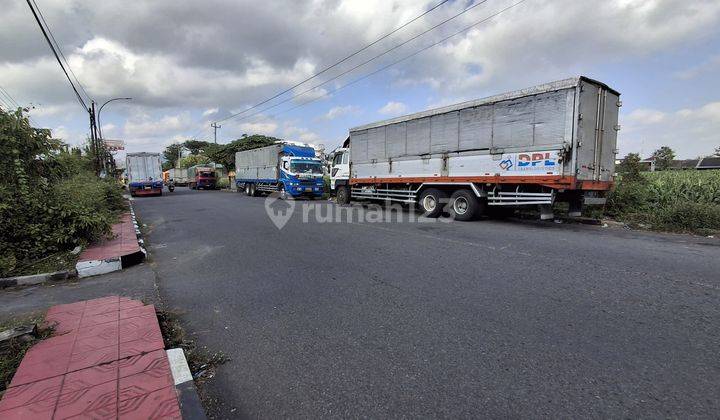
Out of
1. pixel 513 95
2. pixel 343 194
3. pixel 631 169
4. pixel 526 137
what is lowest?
pixel 343 194

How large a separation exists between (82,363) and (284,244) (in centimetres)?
495

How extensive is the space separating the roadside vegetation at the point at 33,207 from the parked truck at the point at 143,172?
21.8 metres

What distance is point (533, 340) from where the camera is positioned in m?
3.22

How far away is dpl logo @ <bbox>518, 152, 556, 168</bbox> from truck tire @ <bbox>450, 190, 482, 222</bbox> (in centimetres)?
174

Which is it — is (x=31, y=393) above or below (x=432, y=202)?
below

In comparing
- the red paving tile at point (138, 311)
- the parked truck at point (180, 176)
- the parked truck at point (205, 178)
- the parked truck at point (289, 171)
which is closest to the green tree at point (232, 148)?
the parked truck at point (180, 176)

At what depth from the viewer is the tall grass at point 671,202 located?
9062mm

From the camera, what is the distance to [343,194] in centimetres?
1742

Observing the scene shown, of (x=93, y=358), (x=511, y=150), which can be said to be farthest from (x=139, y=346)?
(x=511, y=150)

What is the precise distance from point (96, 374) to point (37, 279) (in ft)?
13.2

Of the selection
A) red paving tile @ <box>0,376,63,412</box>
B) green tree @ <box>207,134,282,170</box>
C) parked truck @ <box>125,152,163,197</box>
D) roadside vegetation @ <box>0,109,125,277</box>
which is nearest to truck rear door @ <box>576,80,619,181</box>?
red paving tile @ <box>0,376,63,412</box>

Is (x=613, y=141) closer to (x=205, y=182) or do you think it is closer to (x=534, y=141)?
(x=534, y=141)

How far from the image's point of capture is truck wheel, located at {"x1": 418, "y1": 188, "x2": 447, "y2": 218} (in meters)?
11.9

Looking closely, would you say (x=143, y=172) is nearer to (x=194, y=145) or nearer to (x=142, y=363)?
(x=142, y=363)
